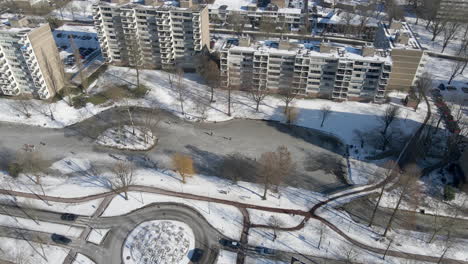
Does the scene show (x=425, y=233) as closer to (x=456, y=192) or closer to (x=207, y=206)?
(x=456, y=192)

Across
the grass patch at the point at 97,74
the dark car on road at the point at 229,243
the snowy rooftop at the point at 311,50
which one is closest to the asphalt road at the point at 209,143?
the dark car on road at the point at 229,243

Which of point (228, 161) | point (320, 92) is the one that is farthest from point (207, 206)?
point (320, 92)

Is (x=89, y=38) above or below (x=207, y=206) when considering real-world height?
above

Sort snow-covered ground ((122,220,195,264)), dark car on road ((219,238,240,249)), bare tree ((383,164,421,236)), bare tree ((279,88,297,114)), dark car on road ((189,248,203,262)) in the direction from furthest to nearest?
bare tree ((279,88,297,114)) → bare tree ((383,164,421,236)) → dark car on road ((219,238,240,249)) → dark car on road ((189,248,203,262)) → snow-covered ground ((122,220,195,264))

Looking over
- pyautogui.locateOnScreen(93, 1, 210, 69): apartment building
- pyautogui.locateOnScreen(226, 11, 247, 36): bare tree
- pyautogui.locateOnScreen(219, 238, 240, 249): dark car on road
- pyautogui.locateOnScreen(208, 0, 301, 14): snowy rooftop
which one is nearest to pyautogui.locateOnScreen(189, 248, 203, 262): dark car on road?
pyautogui.locateOnScreen(219, 238, 240, 249): dark car on road

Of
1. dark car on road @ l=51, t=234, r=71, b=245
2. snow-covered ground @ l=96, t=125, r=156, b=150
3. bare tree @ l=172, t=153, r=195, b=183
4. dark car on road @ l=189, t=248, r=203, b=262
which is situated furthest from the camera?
snow-covered ground @ l=96, t=125, r=156, b=150

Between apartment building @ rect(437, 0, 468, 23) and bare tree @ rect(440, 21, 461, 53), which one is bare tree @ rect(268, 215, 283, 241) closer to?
bare tree @ rect(440, 21, 461, 53)

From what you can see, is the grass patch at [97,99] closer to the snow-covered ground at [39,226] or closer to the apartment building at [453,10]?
the snow-covered ground at [39,226]
